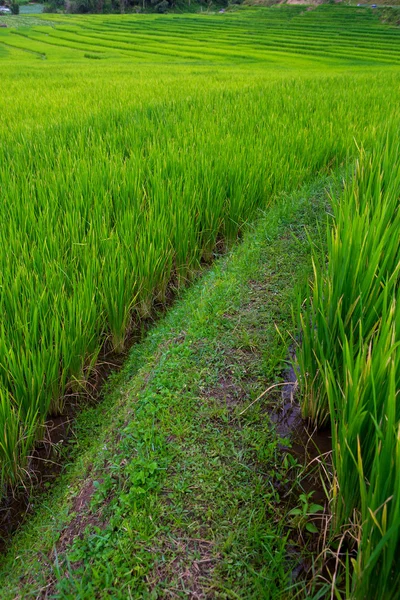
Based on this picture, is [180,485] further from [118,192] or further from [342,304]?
[118,192]

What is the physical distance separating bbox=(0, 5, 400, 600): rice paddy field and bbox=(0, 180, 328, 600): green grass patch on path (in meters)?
0.17

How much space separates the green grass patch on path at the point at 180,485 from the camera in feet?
3.12

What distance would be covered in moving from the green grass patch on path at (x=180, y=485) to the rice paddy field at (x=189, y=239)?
0.17m

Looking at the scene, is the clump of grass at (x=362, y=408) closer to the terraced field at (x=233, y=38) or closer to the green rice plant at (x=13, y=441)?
the green rice plant at (x=13, y=441)

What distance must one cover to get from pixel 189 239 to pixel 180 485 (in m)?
1.49

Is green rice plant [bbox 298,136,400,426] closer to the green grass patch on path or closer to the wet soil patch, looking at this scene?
the green grass patch on path

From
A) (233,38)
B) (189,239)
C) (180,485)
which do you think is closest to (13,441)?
(180,485)

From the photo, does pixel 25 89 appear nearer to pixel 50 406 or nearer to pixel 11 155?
pixel 11 155

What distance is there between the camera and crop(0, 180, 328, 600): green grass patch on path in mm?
952

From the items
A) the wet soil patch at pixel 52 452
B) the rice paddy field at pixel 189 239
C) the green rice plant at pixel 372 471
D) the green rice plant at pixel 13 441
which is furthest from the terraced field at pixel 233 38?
the green rice plant at pixel 372 471

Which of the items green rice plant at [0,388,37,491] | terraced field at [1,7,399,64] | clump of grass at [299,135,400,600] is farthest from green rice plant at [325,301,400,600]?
terraced field at [1,7,399,64]

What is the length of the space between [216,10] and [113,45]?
29433 millimetres

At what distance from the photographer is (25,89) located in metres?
6.39

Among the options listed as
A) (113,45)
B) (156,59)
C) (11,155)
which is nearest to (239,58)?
(156,59)
